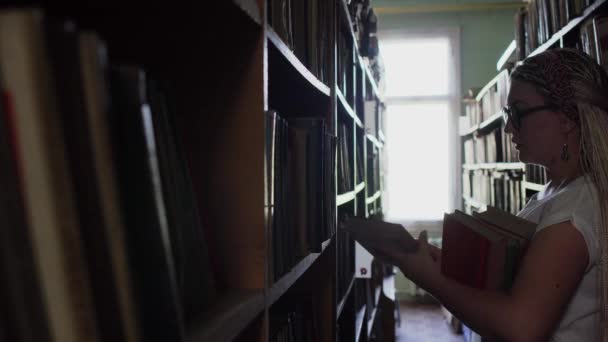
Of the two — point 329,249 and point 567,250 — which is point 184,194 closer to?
point 567,250

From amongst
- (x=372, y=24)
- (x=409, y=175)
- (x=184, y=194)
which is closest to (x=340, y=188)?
(x=184, y=194)

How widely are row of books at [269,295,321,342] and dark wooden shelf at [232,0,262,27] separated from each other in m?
0.58

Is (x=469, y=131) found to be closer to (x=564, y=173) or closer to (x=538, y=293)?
(x=564, y=173)

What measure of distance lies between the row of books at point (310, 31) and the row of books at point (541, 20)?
969mm

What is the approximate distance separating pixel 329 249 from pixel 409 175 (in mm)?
4198

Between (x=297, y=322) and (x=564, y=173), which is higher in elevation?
(x=564, y=173)

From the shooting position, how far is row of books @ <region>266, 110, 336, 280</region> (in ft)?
2.30

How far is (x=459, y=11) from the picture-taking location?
520cm

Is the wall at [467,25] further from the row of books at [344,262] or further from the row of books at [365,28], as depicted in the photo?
the row of books at [344,262]

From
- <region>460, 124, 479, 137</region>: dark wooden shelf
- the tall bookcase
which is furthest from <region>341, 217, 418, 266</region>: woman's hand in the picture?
<region>460, 124, 479, 137</region>: dark wooden shelf

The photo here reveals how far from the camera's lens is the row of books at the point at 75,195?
268 millimetres

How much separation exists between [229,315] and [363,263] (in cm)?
168

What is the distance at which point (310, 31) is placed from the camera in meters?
1.15

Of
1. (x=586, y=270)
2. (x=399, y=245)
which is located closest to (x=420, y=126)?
(x=399, y=245)
